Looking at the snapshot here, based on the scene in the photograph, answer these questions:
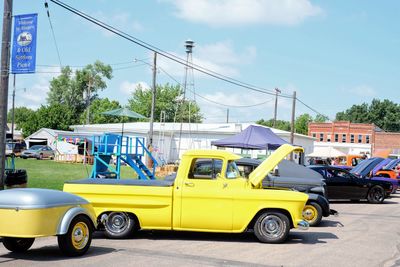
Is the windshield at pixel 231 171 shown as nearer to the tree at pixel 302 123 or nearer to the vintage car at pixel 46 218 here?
the vintage car at pixel 46 218

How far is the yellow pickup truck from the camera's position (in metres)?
10.3

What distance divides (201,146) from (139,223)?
38403 millimetres

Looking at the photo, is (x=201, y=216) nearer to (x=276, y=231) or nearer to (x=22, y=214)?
(x=276, y=231)

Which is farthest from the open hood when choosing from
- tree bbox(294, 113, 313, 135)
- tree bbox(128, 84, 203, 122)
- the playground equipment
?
tree bbox(294, 113, 313, 135)

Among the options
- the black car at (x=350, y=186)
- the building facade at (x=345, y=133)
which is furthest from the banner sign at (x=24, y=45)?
the building facade at (x=345, y=133)

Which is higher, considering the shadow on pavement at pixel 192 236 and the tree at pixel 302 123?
the tree at pixel 302 123

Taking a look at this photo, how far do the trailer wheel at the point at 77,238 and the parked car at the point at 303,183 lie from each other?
533cm

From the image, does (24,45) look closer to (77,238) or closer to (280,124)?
(77,238)

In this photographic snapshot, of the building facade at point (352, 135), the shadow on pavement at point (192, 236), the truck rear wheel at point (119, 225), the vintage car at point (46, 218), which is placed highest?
the building facade at point (352, 135)

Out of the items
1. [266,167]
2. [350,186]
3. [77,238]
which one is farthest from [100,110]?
[77,238]

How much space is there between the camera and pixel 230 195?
10.3 m

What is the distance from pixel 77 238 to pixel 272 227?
3943 mm

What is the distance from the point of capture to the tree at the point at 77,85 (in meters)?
92.3

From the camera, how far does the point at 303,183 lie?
50.6 feet
